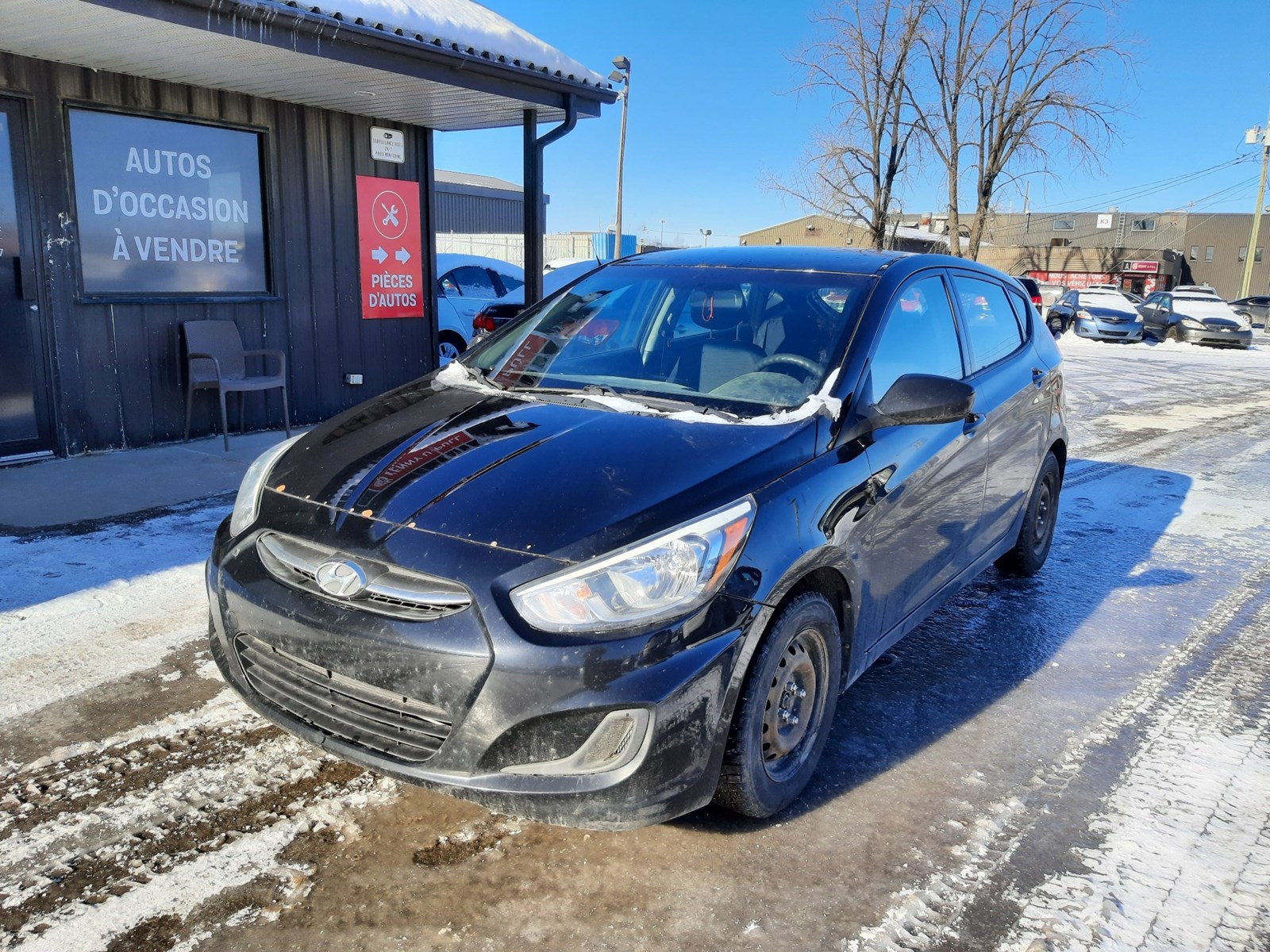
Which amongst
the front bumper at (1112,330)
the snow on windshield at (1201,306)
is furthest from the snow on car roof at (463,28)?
the snow on windshield at (1201,306)

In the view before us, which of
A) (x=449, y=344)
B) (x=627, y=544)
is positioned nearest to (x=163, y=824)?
(x=627, y=544)

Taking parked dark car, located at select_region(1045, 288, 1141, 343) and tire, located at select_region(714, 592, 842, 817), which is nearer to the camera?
tire, located at select_region(714, 592, 842, 817)

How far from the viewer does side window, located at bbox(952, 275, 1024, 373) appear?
4.25m

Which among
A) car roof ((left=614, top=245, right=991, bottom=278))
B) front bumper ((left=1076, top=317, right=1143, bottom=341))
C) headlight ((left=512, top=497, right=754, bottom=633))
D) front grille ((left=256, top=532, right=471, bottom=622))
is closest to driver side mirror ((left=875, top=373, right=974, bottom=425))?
car roof ((left=614, top=245, right=991, bottom=278))

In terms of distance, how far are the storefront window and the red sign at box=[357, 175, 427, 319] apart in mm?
1010

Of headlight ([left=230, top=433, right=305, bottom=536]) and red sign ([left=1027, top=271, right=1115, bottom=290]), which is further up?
red sign ([left=1027, top=271, right=1115, bottom=290])

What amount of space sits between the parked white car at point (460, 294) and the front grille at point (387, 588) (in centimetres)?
875

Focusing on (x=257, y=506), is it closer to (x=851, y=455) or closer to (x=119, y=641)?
(x=119, y=641)

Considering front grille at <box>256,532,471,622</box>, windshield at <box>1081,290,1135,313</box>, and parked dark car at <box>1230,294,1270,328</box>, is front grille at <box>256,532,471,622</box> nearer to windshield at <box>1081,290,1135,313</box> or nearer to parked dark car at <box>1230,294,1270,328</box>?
windshield at <box>1081,290,1135,313</box>

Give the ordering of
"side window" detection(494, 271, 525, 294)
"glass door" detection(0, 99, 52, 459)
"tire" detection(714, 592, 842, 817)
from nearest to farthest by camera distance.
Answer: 1. "tire" detection(714, 592, 842, 817)
2. "glass door" detection(0, 99, 52, 459)
3. "side window" detection(494, 271, 525, 294)

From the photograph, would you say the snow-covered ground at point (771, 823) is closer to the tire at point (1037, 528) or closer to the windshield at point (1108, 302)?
the tire at point (1037, 528)

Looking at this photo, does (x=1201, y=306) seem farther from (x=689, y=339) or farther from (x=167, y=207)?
(x=689, y=339)

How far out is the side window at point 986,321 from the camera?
4.25 metres

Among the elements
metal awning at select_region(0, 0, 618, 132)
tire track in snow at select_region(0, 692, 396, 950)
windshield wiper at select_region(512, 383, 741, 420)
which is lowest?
tire track in snow at select_region(0, 692, 396, 950)
